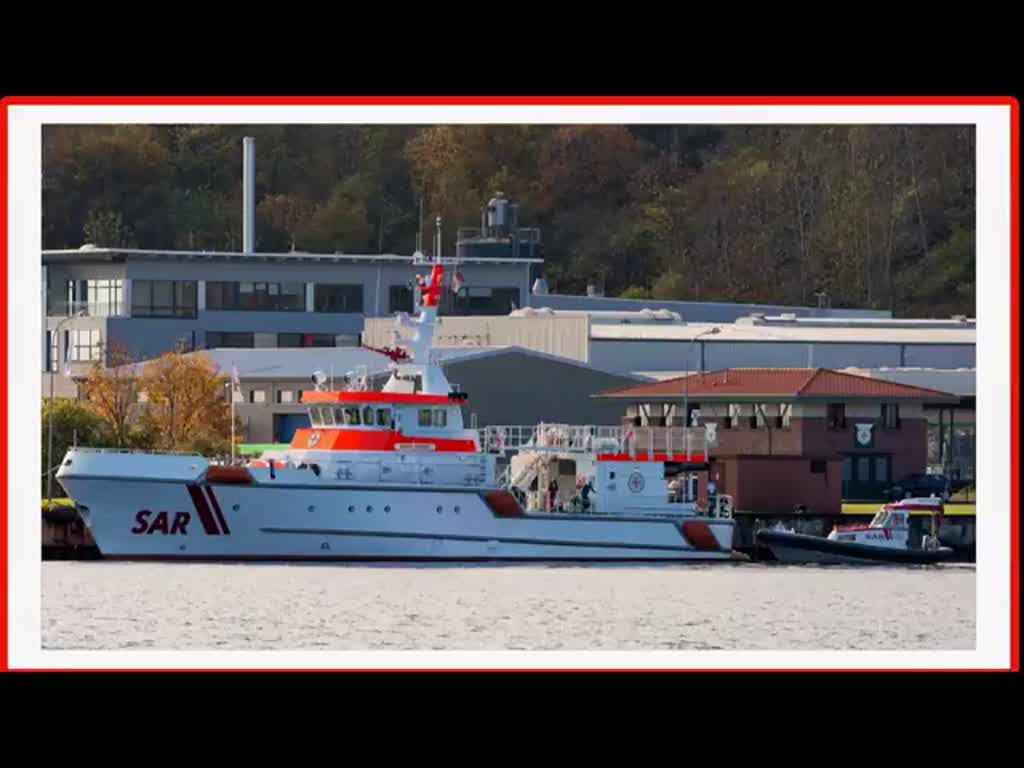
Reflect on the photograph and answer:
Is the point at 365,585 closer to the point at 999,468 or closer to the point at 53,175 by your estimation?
the point at 999,468

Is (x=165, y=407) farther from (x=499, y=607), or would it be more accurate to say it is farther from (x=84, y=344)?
(x=499, y=607)

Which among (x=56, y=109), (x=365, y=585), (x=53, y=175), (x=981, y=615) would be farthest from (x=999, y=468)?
(x=53, y=175)

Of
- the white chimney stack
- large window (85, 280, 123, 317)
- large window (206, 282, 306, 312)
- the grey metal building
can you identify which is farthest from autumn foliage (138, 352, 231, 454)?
the white chimney stack

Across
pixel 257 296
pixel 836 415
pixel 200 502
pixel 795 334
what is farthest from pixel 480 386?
pixel 200 502

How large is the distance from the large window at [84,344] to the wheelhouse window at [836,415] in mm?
24457

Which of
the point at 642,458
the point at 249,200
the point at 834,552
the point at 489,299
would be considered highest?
the point at 249,200

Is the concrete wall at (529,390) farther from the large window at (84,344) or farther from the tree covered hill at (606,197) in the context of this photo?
the tree covered hill at (606,197)

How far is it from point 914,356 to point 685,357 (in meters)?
7.00

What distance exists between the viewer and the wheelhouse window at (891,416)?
6712cm

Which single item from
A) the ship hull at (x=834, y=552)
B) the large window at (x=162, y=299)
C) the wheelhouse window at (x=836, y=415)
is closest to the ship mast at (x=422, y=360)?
the ship hull at (x=834, y=552)

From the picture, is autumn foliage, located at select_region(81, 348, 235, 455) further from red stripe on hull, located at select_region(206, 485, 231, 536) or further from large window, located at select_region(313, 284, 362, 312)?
large window, located at select_region(313, 284, 362, 312)

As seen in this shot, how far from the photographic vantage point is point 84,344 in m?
80.7

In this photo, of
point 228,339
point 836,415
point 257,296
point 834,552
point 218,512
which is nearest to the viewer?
point 218,512

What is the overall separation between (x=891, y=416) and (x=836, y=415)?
1715 mm
